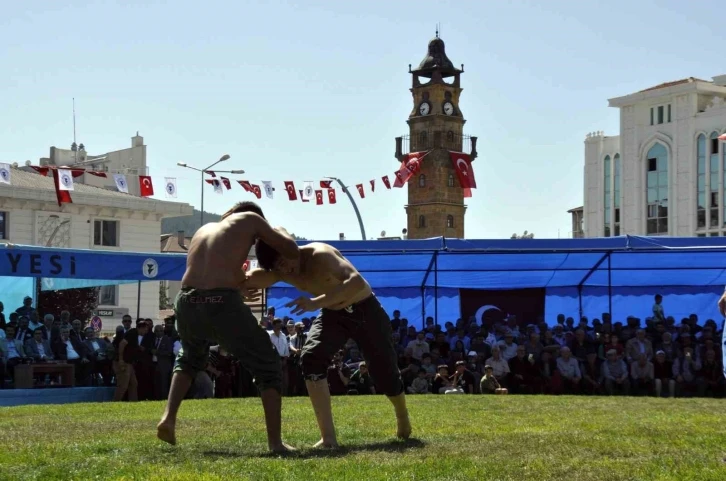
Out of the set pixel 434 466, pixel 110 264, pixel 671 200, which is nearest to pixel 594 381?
pixel 110 264

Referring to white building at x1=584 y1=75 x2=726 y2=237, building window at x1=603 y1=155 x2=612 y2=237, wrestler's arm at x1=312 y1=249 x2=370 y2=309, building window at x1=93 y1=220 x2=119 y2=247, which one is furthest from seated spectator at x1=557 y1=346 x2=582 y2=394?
building window at x1=603 y1=155 x2=612 y2=237

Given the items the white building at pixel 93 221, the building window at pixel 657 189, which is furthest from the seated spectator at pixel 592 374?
the building window at pixel 657 189

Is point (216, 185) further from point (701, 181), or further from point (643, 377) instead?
point (701, 181)

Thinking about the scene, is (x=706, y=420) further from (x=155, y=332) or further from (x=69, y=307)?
(x=69, y=307)

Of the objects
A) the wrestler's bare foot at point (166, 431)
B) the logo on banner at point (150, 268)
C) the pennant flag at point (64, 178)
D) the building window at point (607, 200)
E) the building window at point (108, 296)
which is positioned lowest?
the wrestler's bare foot at point (166, 431)

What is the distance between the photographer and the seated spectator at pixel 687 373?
1916cm

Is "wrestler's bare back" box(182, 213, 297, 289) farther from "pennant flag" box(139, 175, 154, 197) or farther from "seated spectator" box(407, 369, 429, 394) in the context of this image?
"pennant flag" box(139, 175, 154, 197)

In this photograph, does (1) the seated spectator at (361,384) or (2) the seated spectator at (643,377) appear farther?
(2) the seated spectator at (643,377)

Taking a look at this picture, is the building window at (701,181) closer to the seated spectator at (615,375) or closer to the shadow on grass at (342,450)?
the seated spectator at (615,375)

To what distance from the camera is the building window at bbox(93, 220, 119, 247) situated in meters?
62.3

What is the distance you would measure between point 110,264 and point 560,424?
12914 millimetres

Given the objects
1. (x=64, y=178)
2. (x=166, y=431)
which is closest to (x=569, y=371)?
(x=166, y=431)

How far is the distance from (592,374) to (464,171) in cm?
8563

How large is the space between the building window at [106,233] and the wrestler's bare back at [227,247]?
56.7m
